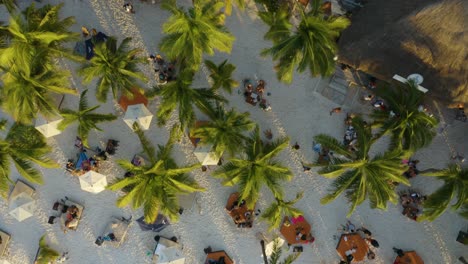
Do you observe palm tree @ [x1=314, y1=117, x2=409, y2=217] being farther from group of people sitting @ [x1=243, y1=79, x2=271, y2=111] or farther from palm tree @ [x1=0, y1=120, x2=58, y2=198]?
palm tree @ [x1=0, y1=120, x2=58, y2=198]

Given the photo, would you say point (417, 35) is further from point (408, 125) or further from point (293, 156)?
point (293, 156)

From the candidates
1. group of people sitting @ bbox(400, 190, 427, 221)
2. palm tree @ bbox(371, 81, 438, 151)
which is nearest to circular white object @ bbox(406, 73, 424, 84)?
palm tree @ bbox(371, 81, 438, 151)

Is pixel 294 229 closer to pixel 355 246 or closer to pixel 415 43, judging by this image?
pixel 355 246

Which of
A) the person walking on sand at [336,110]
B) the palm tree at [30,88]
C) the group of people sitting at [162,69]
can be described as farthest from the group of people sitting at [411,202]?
the palm tree at [30,88]

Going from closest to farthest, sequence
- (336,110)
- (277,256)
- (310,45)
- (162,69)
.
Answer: (310,45) → (277,256) → (336,110) → (162,69)

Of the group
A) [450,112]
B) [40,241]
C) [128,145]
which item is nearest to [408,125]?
[450,112]

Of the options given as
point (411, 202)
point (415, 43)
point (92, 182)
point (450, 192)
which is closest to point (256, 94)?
point (415, 43)
